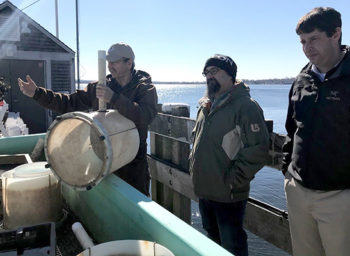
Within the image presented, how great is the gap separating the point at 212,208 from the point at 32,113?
13171 mm

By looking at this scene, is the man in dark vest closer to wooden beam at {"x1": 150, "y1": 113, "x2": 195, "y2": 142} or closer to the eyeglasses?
the eyeglasses

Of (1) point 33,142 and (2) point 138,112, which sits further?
(1) point 33,142

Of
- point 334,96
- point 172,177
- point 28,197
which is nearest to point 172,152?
point 172,177

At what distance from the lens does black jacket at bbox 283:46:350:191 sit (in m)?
Answer: 2.20

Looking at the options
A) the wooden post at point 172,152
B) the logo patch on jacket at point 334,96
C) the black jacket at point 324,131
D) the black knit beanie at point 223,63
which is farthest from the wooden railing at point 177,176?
the logo patch on jacket at point 334,96

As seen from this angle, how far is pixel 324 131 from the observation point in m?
2.26

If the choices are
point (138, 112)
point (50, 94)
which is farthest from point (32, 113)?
point (138, 112)

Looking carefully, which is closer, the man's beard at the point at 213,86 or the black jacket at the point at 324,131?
the black jacket at the point at 324,131

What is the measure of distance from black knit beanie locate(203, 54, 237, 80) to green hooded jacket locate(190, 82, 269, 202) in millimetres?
143

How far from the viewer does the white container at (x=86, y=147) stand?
2.31 meters

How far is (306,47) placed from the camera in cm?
236

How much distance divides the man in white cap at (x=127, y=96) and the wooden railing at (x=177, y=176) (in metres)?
1.63

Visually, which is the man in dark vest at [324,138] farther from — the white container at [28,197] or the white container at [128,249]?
the white container at [28,197]

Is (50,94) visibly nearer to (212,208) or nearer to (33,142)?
(33,142)
